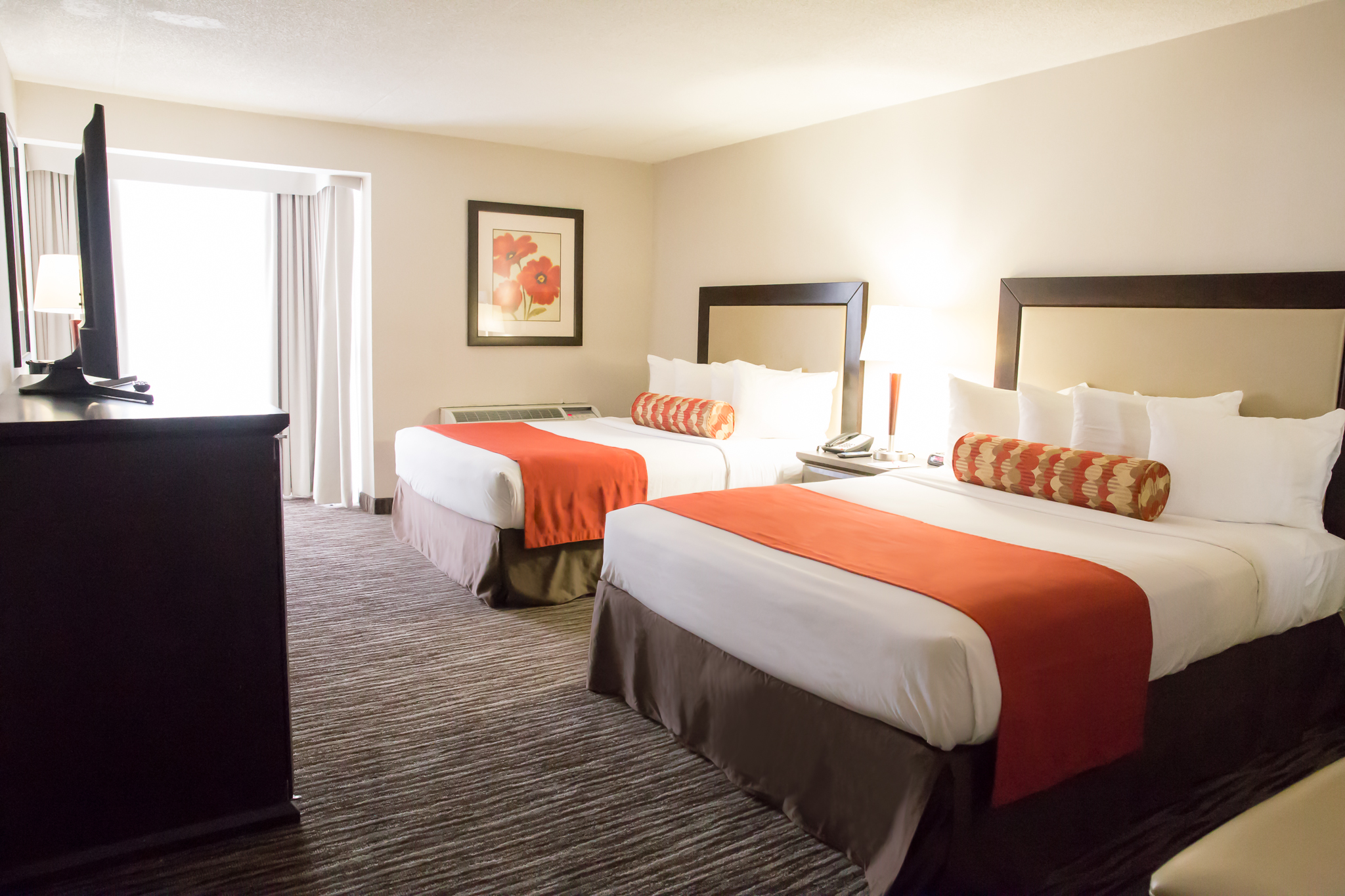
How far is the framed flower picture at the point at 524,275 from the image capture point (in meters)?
6.02

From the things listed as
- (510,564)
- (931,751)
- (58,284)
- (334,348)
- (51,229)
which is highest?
(51,229)

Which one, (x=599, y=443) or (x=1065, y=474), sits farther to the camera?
(x=599, y=443)

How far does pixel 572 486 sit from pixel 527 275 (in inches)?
104

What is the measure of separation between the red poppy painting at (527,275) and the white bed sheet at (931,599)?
3500 millimetres

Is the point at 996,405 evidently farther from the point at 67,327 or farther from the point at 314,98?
the point at 67,327

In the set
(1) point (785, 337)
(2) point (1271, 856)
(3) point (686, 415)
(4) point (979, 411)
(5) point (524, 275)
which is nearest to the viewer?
(2) point (1271, 856)

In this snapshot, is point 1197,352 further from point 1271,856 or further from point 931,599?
point 1271,856

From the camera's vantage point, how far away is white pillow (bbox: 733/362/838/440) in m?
4.96

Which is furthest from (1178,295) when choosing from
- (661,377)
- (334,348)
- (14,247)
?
(334,348)

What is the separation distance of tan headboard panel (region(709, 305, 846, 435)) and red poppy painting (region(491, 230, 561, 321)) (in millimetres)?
1249

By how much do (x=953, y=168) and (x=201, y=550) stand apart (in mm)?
3856

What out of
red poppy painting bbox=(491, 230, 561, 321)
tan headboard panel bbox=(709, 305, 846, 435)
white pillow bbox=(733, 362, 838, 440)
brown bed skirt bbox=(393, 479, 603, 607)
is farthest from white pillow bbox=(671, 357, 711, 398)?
brown bed skirt bbox=(393, 479, 603, 607)

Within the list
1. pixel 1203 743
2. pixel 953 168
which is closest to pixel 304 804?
pixel 1203 743

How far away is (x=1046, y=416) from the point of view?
11.6 feet
